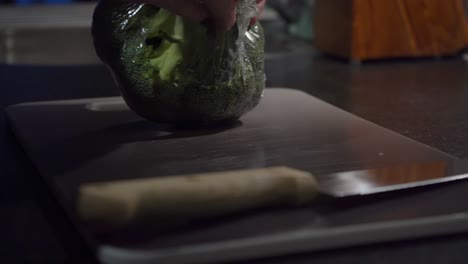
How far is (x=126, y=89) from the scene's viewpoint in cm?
89

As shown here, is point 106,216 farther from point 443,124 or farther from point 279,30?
point 279,30

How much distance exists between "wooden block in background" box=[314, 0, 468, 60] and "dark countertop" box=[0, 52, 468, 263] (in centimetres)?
3

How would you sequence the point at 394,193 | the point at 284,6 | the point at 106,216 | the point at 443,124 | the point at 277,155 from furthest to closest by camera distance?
the point at 284,6, the point at 443,124, the point at 277,155, the point at 394,193, the point at 106,216

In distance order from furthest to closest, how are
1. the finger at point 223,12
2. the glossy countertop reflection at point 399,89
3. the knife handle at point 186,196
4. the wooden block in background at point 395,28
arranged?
the wooden block in background at point 395,28, the glossy countertop reflection at point 399,89, the finger at point 223,12, the knife handle at point 186,196

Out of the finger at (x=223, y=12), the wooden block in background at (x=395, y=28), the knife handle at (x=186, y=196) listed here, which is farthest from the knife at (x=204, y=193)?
the wooden block in background at (x=395, y=28)

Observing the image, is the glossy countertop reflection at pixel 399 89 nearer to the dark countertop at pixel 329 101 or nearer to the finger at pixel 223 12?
the dark countertop at pixel 329 101

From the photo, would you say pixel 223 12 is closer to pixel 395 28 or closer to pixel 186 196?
pixel 186 196

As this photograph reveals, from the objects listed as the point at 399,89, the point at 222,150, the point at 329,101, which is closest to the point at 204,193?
the point at 222,150

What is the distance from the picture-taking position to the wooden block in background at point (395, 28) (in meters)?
1.45

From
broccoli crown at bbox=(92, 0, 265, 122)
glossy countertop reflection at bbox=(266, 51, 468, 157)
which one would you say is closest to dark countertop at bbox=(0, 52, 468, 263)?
glossy countertop reflection at bbox=(266, 51, 468, 157)

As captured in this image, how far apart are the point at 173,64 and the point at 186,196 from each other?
35cm

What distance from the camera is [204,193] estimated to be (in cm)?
54

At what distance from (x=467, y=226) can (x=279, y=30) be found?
151 cm

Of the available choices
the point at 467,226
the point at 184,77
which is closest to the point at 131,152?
the point at 184,77
